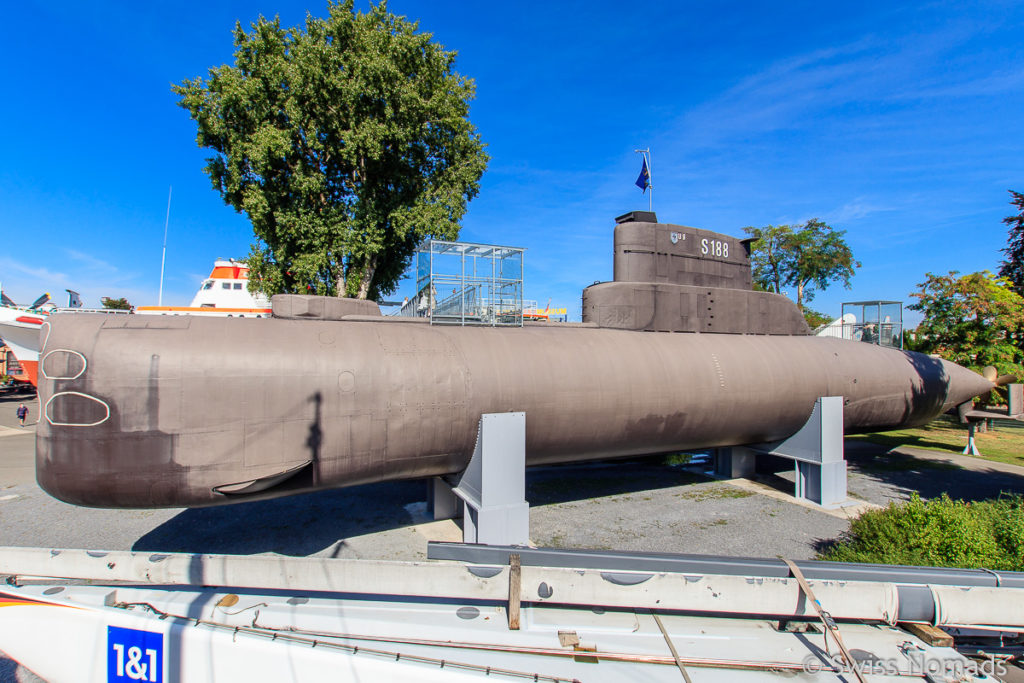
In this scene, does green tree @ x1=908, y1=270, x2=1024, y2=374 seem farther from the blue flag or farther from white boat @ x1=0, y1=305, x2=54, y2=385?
white boat @ x1=0, y1=305, x2=54, y2=385

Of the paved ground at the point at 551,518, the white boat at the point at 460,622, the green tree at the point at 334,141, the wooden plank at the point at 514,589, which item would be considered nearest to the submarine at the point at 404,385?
the paved ground at the point at 551,518

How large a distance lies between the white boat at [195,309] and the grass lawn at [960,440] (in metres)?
23.3

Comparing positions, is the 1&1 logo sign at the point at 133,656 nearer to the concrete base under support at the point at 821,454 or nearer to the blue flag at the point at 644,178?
the concrete base under support at the point at 821,454

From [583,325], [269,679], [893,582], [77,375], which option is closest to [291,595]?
[269,679]

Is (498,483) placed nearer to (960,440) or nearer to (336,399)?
(336,399)

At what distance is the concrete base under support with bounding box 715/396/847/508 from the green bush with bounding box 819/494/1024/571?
11.3 ft

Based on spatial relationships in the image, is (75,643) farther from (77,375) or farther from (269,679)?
(77,375)

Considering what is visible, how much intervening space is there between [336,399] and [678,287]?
298 inches

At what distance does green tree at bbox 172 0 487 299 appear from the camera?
18.3 metres

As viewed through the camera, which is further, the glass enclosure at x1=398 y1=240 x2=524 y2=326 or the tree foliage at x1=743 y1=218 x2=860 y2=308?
the tree foliage at x1=743 y1=218 x2=860 y2=308

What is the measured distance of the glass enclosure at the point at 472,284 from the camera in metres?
8.73

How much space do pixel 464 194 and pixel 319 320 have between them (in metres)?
15.1

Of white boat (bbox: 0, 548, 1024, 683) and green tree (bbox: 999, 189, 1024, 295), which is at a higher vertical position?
green tree (bbox: 999, 189, 1024, 295)

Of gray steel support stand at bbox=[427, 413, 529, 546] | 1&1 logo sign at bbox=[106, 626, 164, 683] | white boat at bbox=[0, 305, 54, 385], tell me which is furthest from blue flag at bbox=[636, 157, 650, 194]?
white boat at bbox=[0, 305, 54, 385]
